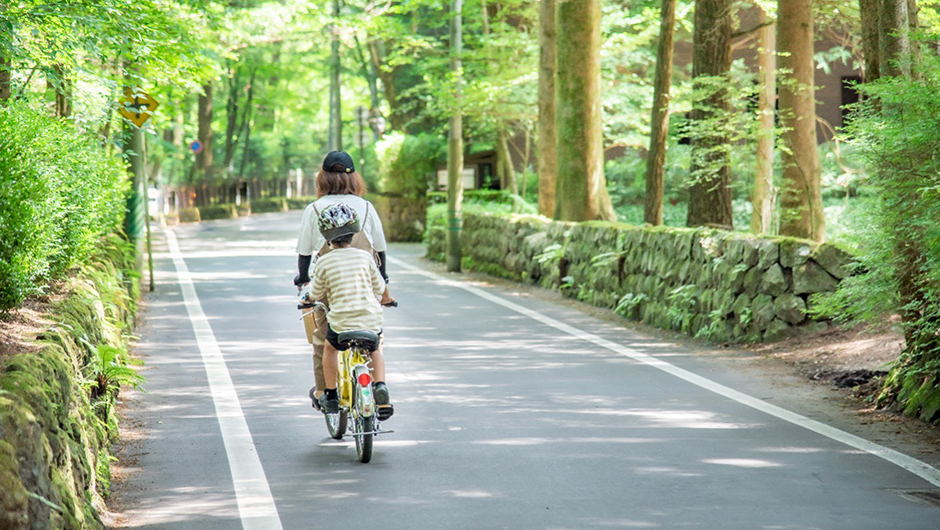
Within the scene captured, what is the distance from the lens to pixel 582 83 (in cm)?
2161

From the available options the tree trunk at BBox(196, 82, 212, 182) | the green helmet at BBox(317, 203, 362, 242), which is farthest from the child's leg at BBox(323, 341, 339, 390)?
the tree trunk at BBox(196, 82, 212, 182)

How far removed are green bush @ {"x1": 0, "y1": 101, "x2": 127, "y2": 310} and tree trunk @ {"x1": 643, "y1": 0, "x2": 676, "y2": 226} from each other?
36.7 feet

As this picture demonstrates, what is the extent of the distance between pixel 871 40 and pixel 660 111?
9.43 meters

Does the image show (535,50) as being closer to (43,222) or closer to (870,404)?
(870,404)

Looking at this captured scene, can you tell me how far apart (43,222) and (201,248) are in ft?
80.6

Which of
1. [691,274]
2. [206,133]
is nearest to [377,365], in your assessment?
[691,274]

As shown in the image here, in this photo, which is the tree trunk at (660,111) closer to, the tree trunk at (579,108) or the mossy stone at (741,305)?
the tree trunk at (579,108)

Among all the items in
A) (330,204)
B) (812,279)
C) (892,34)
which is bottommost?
(812,279)

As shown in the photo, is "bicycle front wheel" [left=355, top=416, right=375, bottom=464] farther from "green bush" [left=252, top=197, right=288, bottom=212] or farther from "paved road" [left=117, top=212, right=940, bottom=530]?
"green bush" [left=252, top=197, right=288, bottom=212]

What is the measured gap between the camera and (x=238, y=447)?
8.23 metres

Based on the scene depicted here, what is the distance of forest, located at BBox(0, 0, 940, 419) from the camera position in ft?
28.9

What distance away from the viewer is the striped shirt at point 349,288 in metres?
7.83

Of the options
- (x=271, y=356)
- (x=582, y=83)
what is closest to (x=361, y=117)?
(x=582, y=83)

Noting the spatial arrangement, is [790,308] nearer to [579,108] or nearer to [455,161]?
[579,108]
